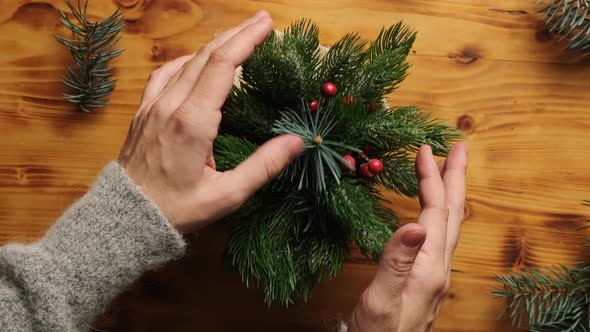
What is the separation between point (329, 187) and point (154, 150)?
8.7 inches

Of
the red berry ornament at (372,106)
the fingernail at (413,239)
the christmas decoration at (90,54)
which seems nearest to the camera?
the fingernail at (413,239)

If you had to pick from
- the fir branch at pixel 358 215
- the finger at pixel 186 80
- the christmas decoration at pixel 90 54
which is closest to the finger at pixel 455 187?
the fir branch at pixel 358 215

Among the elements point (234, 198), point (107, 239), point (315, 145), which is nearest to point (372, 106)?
point (315, 145)

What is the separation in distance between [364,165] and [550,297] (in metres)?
0.42

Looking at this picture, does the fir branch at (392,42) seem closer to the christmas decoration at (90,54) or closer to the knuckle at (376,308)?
the knuckle at (376,308)

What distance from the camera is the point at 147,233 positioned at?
2.03 ft

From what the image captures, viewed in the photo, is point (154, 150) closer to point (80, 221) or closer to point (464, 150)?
point (80, 221)

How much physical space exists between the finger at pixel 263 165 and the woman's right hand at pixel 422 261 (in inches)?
6.2

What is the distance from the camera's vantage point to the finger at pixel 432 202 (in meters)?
0.68

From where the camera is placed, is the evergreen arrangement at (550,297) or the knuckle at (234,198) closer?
the knuckle at (234,198)

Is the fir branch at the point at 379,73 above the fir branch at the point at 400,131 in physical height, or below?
above

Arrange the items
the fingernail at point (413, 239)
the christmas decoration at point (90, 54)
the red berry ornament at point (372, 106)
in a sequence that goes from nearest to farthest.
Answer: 1. the fingernail at point (413, 239)
2. the red berry ornament at point (372, 106)
3. the christmas decoration at point (90, 54)

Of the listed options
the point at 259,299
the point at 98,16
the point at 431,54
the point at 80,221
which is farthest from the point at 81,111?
the point at 431,54

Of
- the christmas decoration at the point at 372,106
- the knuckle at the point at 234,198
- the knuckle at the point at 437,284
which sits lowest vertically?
the knuckle at the point at 437,284
